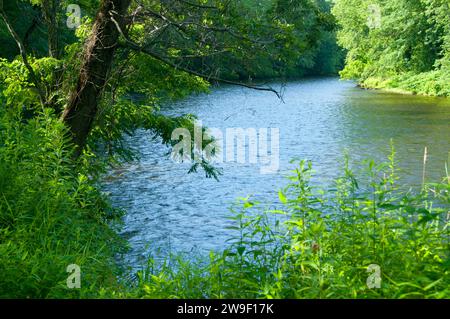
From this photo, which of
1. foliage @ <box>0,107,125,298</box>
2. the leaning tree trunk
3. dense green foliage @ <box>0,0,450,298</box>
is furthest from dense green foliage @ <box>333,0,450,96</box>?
foliage @ <box>0,107,125,298</box>

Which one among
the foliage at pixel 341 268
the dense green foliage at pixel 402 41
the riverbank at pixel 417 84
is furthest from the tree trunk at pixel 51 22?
the riverbank at pixel 417 84

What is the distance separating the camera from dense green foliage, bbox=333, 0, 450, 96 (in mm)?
41438

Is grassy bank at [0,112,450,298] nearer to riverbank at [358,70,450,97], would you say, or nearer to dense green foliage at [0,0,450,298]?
dense green foliage at [0,0,450,298]

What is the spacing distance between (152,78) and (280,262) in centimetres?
731

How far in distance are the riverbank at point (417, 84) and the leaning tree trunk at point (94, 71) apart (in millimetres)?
33200

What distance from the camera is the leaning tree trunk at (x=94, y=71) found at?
30.8 feet

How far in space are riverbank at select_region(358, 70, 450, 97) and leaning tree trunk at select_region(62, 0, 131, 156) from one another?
109 feet

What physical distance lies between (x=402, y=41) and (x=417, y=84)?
383 centimetres

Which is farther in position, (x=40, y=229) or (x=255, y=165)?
(x=255, y=165)

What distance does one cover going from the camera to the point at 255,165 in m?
18.9

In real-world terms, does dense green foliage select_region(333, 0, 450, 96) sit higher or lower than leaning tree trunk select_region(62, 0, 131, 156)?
higher

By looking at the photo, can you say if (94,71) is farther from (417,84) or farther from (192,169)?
(417,84)

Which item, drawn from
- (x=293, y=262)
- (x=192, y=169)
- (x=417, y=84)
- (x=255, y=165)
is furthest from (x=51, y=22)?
(x=417, y=84)

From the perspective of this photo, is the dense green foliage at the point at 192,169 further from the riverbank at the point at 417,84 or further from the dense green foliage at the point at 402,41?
the dense green foliage at the point at 402,41
